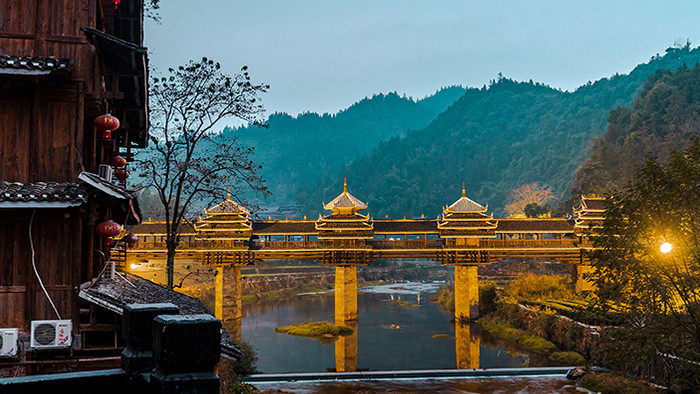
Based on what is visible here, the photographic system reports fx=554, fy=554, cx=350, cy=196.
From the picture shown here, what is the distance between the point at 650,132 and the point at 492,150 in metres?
68.3

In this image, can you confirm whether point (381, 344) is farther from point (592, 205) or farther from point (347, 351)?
point (592, 205)

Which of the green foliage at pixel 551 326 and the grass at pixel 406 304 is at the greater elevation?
the green foliage at pixel 551 326

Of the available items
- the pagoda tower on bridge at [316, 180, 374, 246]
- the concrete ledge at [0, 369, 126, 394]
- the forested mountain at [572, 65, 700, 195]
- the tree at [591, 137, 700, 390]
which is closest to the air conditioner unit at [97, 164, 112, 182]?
the concrete ledge at [0, 369, 126, 394]

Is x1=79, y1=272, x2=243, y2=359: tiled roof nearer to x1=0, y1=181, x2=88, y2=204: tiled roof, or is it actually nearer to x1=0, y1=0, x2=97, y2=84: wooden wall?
x1=0, y1=181, x2=88, y2=204: tiled roof

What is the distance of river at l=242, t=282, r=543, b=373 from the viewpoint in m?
27.3

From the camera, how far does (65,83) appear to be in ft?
28.6

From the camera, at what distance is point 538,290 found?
121 ft

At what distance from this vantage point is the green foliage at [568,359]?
25975 millimetres

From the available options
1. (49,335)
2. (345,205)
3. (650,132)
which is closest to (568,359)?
(345,205)

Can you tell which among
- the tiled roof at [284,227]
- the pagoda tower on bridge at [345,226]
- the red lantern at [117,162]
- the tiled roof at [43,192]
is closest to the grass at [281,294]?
the tiled roof at [284,227]

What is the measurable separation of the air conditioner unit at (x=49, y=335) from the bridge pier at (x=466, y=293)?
2763 centimetres

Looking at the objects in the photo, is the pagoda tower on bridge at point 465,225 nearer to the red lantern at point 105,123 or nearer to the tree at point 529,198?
the red lantern at point 105,123

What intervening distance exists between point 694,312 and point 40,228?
13349mm

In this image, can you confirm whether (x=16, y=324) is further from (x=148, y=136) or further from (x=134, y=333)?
(x=148, y=136)
